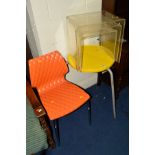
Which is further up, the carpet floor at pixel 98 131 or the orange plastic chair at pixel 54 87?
the orange plastic chair at pixel 54 87

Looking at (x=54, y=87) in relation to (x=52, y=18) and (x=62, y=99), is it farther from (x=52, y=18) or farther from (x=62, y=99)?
(x=52, y=18)

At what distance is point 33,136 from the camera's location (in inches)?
48.1

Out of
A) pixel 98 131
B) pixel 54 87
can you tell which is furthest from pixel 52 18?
pixel 98 131

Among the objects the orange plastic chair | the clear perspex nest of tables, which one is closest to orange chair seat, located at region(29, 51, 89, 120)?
the orange plastic chair

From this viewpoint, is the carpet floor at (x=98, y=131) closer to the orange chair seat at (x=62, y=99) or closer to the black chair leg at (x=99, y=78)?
the black chair leg at (x=99, y=78)

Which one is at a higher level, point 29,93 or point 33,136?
point 29,93

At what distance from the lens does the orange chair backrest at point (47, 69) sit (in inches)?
58.8

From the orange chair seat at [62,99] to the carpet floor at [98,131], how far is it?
41 cm

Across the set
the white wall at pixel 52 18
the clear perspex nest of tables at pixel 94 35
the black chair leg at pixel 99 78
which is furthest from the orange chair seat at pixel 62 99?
the black chair leg at pixel 99 78

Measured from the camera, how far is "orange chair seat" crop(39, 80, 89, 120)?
4.79ft

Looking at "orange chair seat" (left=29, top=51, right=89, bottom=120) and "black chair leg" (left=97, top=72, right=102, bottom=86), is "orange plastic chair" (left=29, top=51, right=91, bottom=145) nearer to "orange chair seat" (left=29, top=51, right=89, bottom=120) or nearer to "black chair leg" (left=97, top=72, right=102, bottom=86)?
"orange chair seat" (left=29, top=51, right=89, bottom=120)
